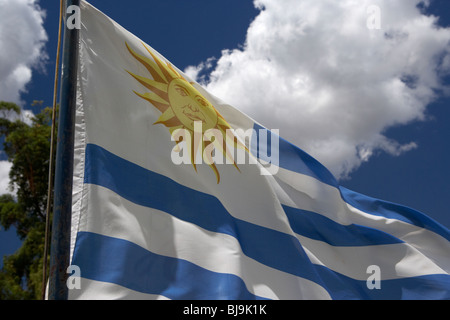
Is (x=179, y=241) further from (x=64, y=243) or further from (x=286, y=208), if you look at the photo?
(x=286, y=208)

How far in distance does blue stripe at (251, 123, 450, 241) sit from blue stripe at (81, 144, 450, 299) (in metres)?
0.99

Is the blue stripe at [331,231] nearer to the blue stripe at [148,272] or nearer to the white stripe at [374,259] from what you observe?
the white stripe at [374,259]

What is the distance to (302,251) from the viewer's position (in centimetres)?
360

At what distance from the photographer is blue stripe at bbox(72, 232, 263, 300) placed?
103 inches

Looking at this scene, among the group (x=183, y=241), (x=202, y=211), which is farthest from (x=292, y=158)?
(x=183, y=241)

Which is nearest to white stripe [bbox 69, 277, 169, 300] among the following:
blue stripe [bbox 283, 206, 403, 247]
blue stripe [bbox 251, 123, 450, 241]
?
blue stripe [bbox 283, 206, 403, 247]

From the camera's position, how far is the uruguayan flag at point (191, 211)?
2791 millimetres

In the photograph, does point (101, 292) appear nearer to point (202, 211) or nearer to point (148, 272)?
point (148, 272)

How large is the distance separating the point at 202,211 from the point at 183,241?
0.31 metres

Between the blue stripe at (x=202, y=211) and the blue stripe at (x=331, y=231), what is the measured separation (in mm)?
354

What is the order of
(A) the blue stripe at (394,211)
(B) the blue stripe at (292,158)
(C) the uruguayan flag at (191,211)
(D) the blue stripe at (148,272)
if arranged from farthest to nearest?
(A) the blue stripe at (394,211), (B) the blue stripe at (292,158), (C) the uruguayan flag at (191,211), (D) the blue stripe at (148,272)

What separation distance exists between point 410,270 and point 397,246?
24cm

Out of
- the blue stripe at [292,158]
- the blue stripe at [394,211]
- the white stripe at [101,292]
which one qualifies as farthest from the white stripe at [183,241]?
the blue stripe at [394,211]
